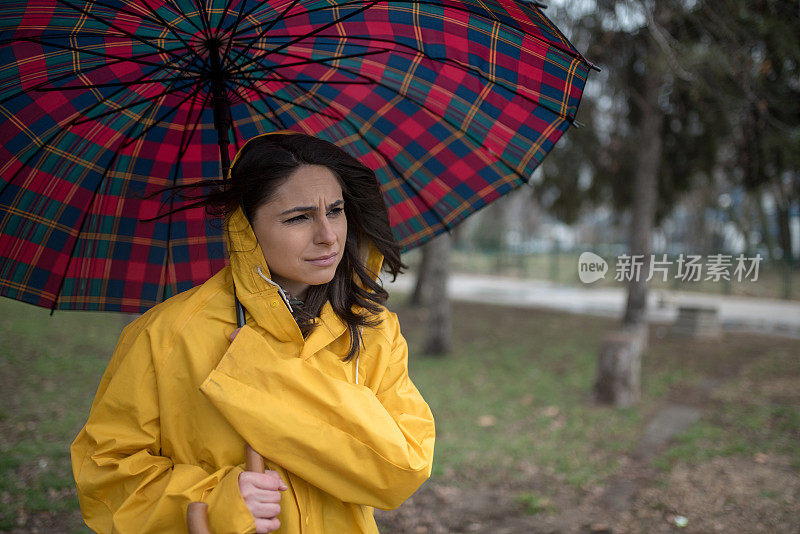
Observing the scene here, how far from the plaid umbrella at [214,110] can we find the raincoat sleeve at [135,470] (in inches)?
27.6

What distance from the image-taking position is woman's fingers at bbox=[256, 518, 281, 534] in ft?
4.69

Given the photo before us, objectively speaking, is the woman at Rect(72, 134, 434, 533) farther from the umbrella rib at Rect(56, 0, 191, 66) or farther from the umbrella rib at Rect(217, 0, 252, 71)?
the umbrella rib at Rect(56, 0, 191, 66)

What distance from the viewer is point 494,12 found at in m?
1.71

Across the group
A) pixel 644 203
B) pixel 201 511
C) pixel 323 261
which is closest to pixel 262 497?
pixel 201 511

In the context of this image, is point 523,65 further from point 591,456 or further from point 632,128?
point 632,128

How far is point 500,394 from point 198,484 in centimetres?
589

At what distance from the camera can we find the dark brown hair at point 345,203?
1.68m

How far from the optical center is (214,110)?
2.06 metres

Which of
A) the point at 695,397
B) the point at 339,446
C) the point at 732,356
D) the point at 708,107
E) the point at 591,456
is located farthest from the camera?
Answer: the point at 732,356

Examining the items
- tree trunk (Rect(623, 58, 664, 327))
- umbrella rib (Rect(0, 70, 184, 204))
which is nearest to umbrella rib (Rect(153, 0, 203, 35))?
umbrella rib (Rect(0, 70, 184, 204))

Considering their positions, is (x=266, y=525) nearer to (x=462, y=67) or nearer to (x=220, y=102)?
(x=220, y=102)

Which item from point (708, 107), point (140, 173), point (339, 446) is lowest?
point (339, 446)

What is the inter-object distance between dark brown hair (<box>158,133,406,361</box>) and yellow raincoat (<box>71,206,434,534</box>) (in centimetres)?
7

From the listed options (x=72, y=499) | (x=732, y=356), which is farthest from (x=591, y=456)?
(x=732, y=356)
